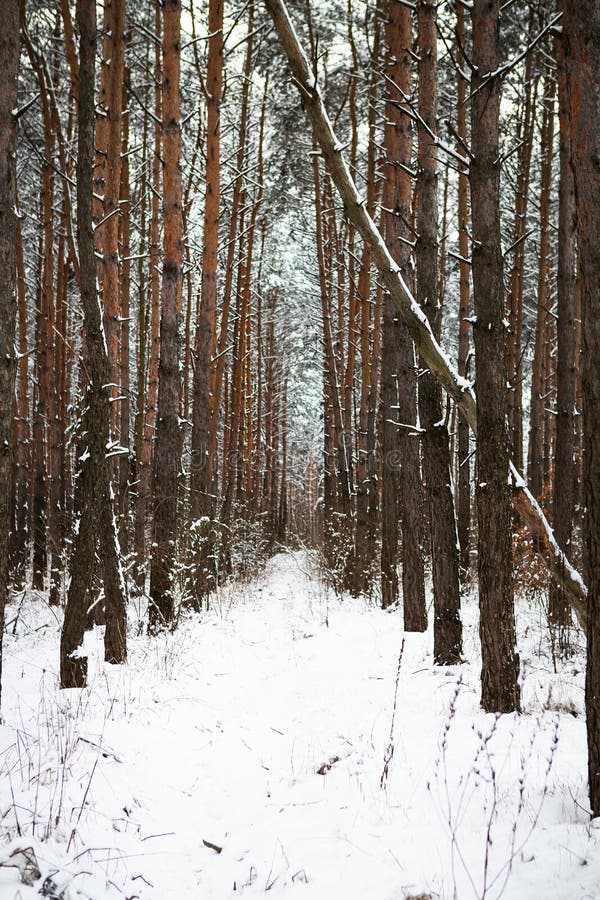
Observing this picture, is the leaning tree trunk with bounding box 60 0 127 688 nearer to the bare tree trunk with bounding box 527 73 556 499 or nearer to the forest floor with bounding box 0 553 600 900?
the forest floor with bounding box 0 553 600 900

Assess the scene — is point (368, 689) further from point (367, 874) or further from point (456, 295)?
point (456, 295)

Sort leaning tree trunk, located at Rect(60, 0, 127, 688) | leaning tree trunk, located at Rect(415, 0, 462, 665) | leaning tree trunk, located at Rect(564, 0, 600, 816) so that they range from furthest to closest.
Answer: leaning tree trunk, located at Rect(415, 0, 462, 665)
leaning tree trunk, located at Rect(60, 0, 127, 688)
leaning tree trunk, located at Rect(564, 0, 600, 816)

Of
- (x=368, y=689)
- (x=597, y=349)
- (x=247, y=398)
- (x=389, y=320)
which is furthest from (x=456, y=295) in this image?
(x=597, y=349)

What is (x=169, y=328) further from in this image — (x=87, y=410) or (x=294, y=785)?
(x=294, y=785)

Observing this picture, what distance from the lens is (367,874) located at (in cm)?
263

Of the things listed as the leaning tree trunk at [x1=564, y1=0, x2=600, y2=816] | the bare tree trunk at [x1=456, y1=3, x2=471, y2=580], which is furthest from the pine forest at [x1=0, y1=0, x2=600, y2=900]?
the bare tree trunk at [x1=456, y1=3, x2=471, y2=580]

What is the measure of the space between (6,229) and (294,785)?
13.0 ft

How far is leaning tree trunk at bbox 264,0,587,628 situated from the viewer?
12.0ft

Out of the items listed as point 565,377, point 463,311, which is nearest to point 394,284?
point 565,377

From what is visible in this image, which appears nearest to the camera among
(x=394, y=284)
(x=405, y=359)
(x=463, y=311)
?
(x=394, y=284)

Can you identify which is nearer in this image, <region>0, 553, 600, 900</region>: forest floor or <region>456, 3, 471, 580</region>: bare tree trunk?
<region>0, 553, 600, 900</region>: forest floor

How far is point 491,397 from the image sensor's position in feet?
14.3

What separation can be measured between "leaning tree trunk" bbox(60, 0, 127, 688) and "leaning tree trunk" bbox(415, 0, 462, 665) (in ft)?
9.50

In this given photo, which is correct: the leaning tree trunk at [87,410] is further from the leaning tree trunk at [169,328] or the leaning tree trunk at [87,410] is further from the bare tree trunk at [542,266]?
the bare tree trunk at [542,266]
